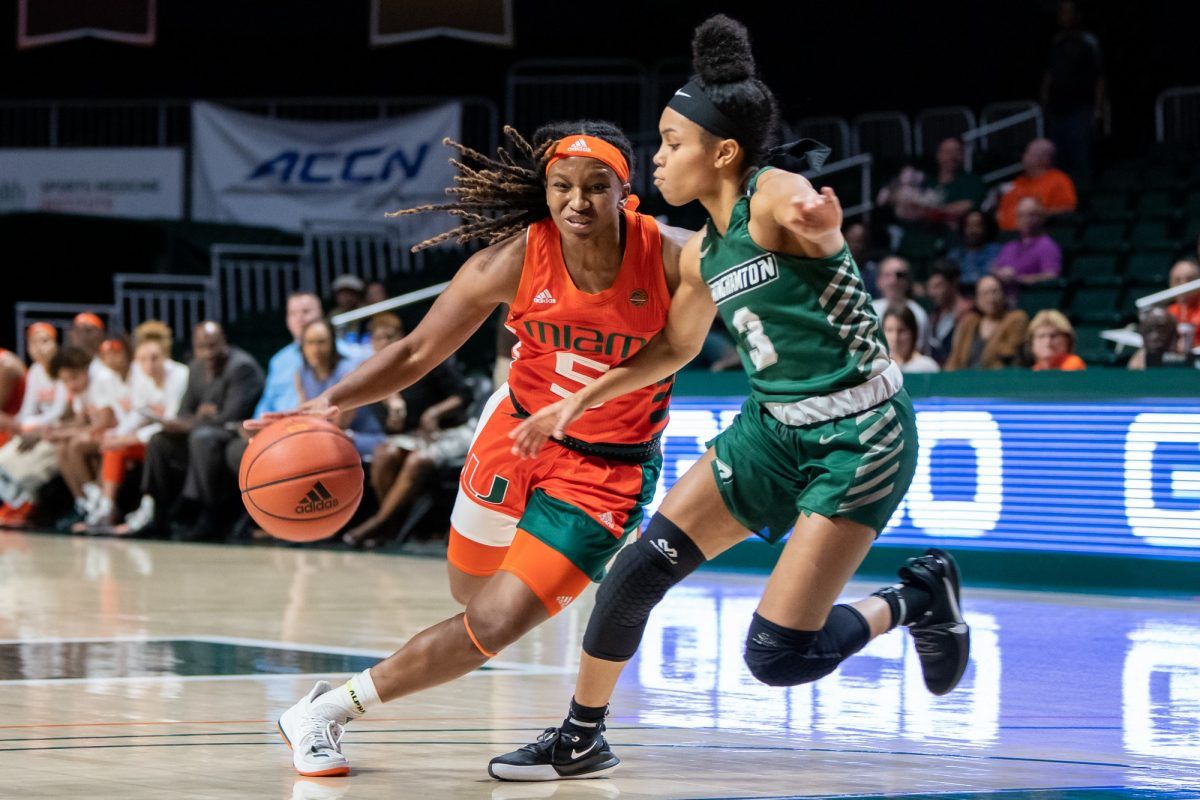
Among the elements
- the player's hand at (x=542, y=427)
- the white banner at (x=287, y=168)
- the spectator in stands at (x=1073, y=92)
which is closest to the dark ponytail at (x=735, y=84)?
the player's hand at (x=542, y=427)

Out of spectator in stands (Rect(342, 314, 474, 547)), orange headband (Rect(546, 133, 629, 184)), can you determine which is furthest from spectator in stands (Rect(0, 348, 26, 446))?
orange headband (Rect(546, 133, 629, 184))

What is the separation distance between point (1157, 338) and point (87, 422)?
28.9 feet

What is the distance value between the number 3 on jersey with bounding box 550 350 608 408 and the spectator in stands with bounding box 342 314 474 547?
22.5ft

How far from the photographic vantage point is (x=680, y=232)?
17.6 ft

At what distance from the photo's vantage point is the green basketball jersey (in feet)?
15.1

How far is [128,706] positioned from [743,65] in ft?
9.75

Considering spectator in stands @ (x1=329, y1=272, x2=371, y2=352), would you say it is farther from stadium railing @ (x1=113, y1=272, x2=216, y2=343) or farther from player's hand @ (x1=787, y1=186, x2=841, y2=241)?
player's hand @ (x1=787, y1=186, x2=841, y2=241)

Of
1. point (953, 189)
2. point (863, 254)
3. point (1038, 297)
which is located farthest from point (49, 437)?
point (1038, 297)

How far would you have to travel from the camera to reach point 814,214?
4371 millimetres

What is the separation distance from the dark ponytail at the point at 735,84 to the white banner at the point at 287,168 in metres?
14.0

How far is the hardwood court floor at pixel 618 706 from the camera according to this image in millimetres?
4746

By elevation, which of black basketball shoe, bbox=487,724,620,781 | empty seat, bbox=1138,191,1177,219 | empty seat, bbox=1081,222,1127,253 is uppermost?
empty seat, bbox=1138,191,1177,219

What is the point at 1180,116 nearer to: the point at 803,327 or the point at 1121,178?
the point at 1121,178

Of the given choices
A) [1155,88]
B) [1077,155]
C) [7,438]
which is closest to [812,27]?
[1155,88]
